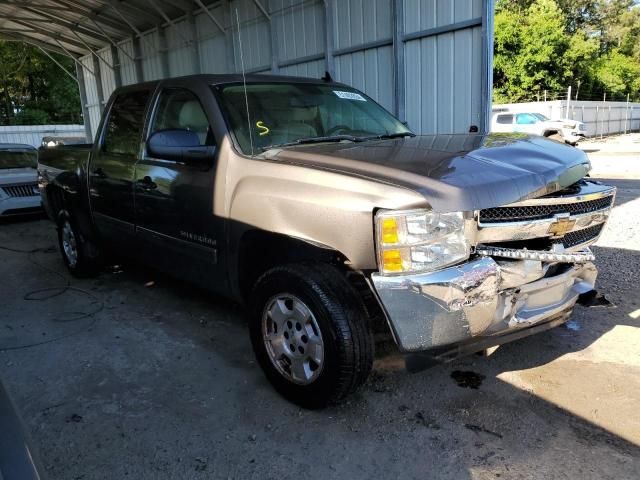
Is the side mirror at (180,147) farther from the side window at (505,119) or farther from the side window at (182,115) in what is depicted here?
the side window at (505,119)

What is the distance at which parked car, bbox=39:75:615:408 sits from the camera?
7.91 feet

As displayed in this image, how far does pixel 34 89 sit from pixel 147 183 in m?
43.8

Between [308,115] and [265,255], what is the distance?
1.16m

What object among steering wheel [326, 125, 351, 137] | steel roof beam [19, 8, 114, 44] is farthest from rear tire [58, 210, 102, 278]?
steel roof beam [19, 8, 114, 44]

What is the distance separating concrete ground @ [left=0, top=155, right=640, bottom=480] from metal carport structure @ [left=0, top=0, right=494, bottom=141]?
2471mm

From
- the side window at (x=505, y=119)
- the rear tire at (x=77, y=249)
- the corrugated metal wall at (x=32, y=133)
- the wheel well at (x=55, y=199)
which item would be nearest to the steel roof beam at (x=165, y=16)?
the wheel well at (x=55, y=199)

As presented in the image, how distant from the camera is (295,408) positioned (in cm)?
294

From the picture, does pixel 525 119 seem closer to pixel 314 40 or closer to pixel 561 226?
pixel 314 40

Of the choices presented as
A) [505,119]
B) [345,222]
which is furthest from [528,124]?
[345,222]

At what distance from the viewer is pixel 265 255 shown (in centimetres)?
326

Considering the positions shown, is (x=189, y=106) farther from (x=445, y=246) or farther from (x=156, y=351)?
(x=445, y=246)

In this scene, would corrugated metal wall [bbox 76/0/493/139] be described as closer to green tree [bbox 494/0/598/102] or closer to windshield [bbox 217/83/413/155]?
windshield [bbox 217/83/413/155]

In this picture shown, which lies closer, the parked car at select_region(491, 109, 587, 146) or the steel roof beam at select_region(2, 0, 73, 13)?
the steel roof beam at select_region(2, 0, 73, 13)

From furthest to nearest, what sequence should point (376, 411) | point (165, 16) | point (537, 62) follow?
point (537, 62), point (165, 16), point (376, 411)
